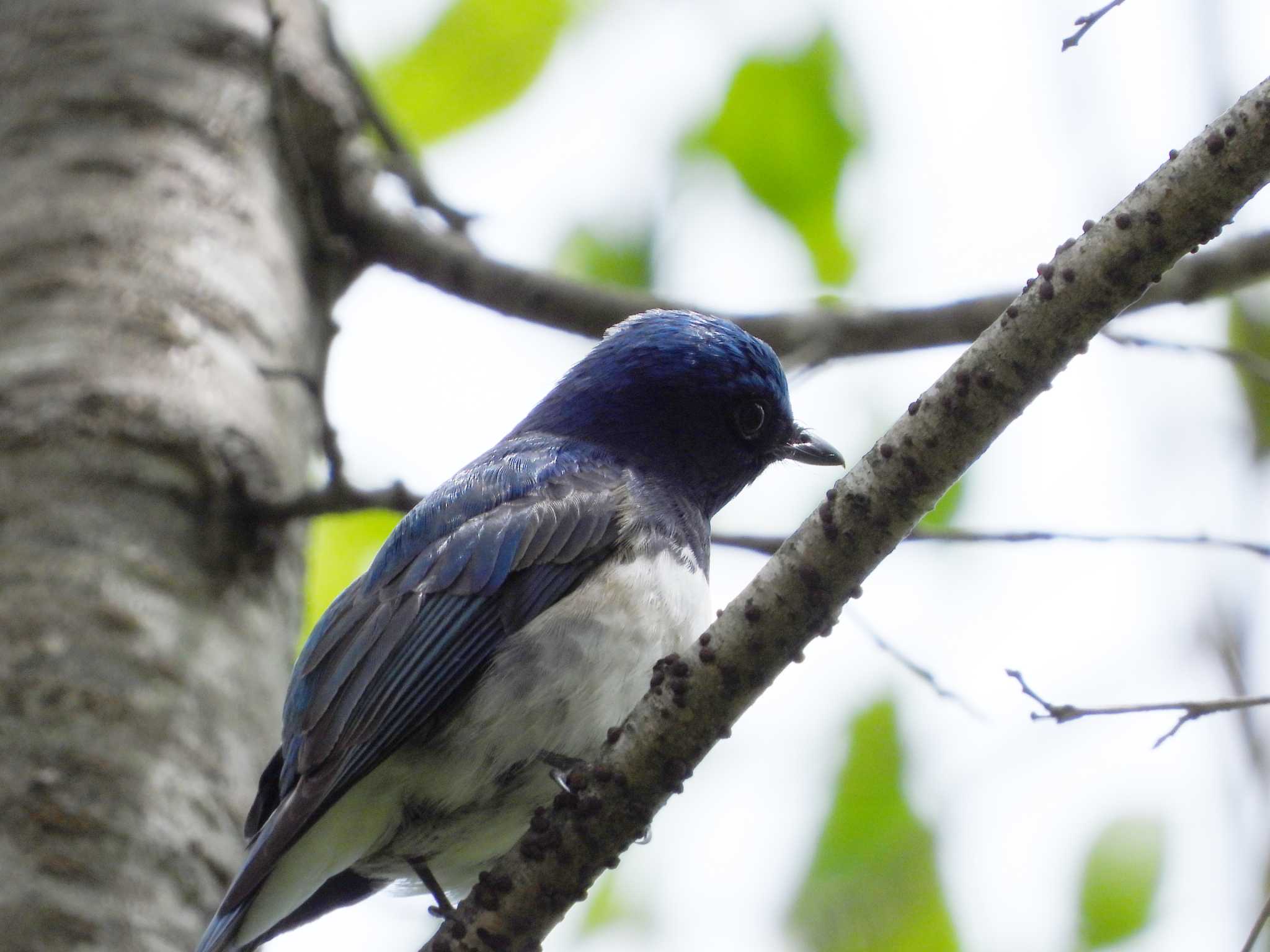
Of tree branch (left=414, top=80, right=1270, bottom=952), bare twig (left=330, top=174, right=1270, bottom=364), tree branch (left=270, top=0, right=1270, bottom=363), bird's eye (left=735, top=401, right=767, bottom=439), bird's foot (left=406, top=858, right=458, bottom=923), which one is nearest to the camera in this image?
tree branch (left=414, top=80, right=1270, bottom=952)

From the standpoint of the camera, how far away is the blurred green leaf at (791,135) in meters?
5.77

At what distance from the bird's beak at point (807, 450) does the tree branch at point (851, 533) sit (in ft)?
8.04

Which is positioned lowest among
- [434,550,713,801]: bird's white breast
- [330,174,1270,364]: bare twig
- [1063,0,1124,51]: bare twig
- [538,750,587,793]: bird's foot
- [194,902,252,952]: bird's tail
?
[194,902,252,952]: bird's tail

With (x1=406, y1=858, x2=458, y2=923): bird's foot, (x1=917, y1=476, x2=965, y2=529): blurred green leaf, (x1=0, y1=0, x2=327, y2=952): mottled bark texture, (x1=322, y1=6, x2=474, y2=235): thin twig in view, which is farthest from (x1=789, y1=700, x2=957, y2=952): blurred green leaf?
(x1=322, y1=6, x2=474, y2=235): thin twig

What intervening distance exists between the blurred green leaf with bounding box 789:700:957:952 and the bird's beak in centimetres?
98

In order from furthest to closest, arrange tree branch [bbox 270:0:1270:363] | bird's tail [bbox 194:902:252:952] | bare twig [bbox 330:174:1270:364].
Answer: tree branch [bbox 270:0:1270:363] → bare twig [bbox 330:174:1270:364] → bird's tail [bbox 194:902:252:952]

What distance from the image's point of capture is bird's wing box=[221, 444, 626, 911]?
358 cm

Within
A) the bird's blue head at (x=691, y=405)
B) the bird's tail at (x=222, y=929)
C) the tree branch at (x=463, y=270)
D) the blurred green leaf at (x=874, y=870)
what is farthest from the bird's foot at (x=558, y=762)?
the tree branch at (x=463, y=270)

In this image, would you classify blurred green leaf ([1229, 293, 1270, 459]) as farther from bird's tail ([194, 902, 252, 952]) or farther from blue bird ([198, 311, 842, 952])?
bird's tail ([194, 902, 252, 952])

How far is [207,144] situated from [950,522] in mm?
3106

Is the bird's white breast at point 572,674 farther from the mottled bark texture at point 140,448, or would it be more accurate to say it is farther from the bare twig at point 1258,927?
the bare twig at point 1258,927

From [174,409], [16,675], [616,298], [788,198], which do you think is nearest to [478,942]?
[16,675]

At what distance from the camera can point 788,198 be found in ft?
19.3

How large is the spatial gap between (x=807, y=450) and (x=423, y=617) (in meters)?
1.87
